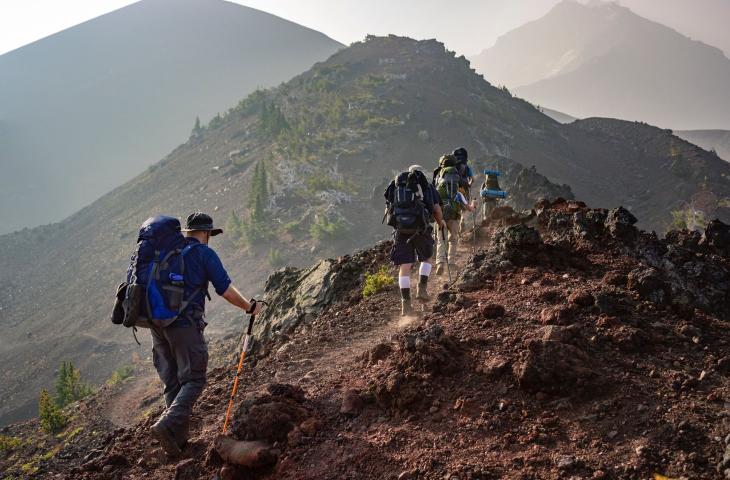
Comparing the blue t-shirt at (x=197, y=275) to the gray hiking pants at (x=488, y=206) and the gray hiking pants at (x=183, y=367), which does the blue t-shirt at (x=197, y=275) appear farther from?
the gray hiking pants at (x=488, y=206)

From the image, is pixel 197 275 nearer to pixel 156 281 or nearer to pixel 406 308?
pixel 156 281

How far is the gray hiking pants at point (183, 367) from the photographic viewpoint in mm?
4559

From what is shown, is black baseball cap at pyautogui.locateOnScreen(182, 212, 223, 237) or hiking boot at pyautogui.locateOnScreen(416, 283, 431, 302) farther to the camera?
hiking boot at pyautogui.locateOnScreen(416, 283, 431, 302)

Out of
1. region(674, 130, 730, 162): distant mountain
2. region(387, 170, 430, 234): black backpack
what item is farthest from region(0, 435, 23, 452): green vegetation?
region(674, 130, 730, 162): distant mountain

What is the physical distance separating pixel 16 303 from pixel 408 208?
51207 mm

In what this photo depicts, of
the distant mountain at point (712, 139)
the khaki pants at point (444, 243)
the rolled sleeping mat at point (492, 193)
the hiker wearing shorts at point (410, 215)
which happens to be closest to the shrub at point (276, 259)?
the rolled sleeping mat at point (492, 193)

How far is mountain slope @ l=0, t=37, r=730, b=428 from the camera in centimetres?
3800

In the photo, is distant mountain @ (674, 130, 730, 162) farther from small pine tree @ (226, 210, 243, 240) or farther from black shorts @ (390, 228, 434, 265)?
black shorts @ (390, 228, 434, 265)

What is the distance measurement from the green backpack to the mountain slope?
2437 centimetres

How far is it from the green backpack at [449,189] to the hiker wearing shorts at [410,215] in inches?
69.5

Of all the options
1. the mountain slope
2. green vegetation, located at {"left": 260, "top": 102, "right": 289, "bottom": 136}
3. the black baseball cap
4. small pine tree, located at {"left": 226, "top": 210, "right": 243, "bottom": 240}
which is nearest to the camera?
the black baseball cap

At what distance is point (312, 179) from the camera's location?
47.8 metres

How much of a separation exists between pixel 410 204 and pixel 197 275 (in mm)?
3273

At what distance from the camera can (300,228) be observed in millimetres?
43375
